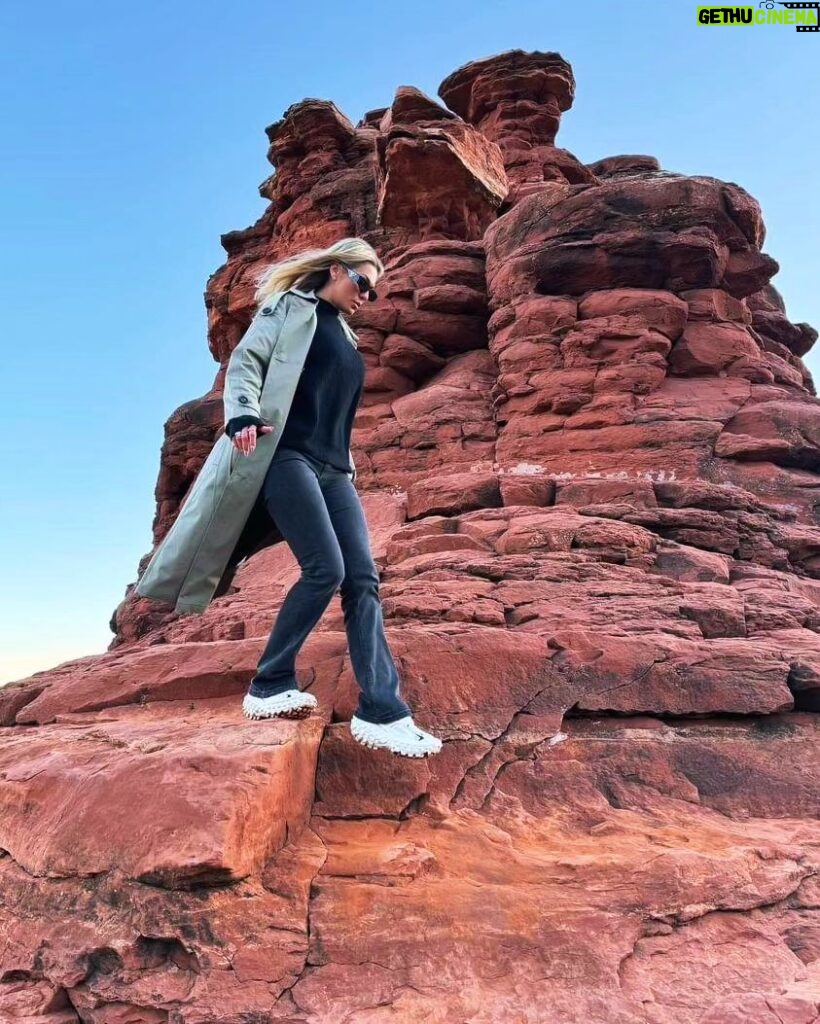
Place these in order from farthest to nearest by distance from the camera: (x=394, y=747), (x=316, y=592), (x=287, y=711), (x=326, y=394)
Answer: (x=326, y=394) → (x=287, y=711) → (x=316, y=592) → (x=394, y=747)

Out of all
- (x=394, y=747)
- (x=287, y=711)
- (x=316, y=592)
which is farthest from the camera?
(x=287, y=711)

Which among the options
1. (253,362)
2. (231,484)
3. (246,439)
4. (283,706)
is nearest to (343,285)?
(253,362)

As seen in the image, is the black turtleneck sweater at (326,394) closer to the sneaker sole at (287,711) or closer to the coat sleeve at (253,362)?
the coat sleeve at (253,362)

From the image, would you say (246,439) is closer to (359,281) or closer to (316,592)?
(316,592)

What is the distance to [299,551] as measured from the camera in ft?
13.5

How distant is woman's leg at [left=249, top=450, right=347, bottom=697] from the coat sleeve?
13.0 inches

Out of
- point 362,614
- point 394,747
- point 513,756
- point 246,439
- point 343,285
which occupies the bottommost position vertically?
point 513,756

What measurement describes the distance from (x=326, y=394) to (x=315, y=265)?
2.68 ft

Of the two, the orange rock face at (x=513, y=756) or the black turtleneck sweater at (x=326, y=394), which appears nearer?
the orange rock face at (x=513, y=756)

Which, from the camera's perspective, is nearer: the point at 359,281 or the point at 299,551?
the point at 299,551

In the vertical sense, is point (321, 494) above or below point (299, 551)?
above

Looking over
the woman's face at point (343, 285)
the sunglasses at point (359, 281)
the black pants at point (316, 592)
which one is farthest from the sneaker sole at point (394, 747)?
the sunglasses at point (359, 281)

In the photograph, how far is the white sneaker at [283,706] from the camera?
4195 mm

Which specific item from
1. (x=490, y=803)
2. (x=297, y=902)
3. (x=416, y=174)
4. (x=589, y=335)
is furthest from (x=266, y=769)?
(x=416, y=174)
